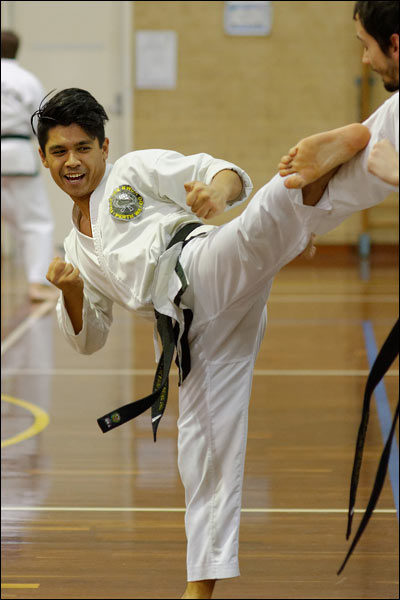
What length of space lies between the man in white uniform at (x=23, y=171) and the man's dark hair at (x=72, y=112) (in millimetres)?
3655

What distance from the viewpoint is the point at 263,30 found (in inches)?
319

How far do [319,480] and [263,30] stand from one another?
224 inches

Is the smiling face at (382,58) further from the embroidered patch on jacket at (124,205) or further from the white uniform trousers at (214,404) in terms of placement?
the embroidered patch on jacket at (124,205)

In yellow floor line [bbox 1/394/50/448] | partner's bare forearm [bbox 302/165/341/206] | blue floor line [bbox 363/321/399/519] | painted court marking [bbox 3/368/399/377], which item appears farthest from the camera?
painted court marking [bbox 3/368/399/377]

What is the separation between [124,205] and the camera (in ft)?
6.42

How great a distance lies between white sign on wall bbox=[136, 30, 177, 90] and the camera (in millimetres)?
8117

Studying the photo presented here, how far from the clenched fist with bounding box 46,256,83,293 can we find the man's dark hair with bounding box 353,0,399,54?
2.51 ft

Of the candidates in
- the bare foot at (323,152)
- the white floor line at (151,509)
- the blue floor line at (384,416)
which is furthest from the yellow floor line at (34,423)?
the bare foot at (323,152)

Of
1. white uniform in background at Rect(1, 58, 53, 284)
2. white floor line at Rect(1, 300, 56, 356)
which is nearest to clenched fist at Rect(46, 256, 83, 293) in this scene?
white floor line at Rect(1, 300, 56, 356)

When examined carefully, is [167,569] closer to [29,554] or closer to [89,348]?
[29,554]

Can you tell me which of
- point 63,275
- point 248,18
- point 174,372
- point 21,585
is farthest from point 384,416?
point 248,18

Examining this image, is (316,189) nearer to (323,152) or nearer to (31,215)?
A: (323,152)

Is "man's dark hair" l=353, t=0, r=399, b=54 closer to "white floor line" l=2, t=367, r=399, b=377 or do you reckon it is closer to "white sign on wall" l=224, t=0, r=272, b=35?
"white floor line" l=2, t=367, r=399, b=377

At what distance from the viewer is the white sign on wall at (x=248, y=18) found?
26.4 ft
